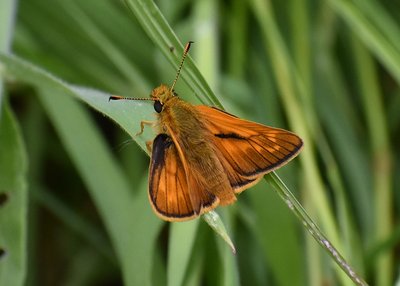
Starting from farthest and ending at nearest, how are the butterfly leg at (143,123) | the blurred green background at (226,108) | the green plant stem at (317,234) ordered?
the blurred green background at (226,108)
the butterfly leg at (143,123)
the green plant stem at (317,234)

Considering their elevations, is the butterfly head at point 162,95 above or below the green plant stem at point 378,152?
above

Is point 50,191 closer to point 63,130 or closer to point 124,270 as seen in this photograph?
point 63,130

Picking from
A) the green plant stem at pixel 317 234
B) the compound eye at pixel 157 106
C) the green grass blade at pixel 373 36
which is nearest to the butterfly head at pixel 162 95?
the compound eye at pixel 157 106

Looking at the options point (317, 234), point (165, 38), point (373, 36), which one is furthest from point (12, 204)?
point (373, 36)

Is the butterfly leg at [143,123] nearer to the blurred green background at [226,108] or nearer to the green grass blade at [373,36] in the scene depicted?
the blurred green background at [226,108]

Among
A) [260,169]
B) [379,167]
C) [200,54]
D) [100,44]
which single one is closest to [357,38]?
[379,167]

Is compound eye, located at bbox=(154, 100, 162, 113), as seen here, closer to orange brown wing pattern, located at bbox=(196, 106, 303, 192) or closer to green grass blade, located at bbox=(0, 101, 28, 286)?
orange brown wing pattern, located at bbox=(196, 106, 303, 192)

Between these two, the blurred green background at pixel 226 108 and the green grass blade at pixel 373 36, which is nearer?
the blurred green background at pixel 226 108
